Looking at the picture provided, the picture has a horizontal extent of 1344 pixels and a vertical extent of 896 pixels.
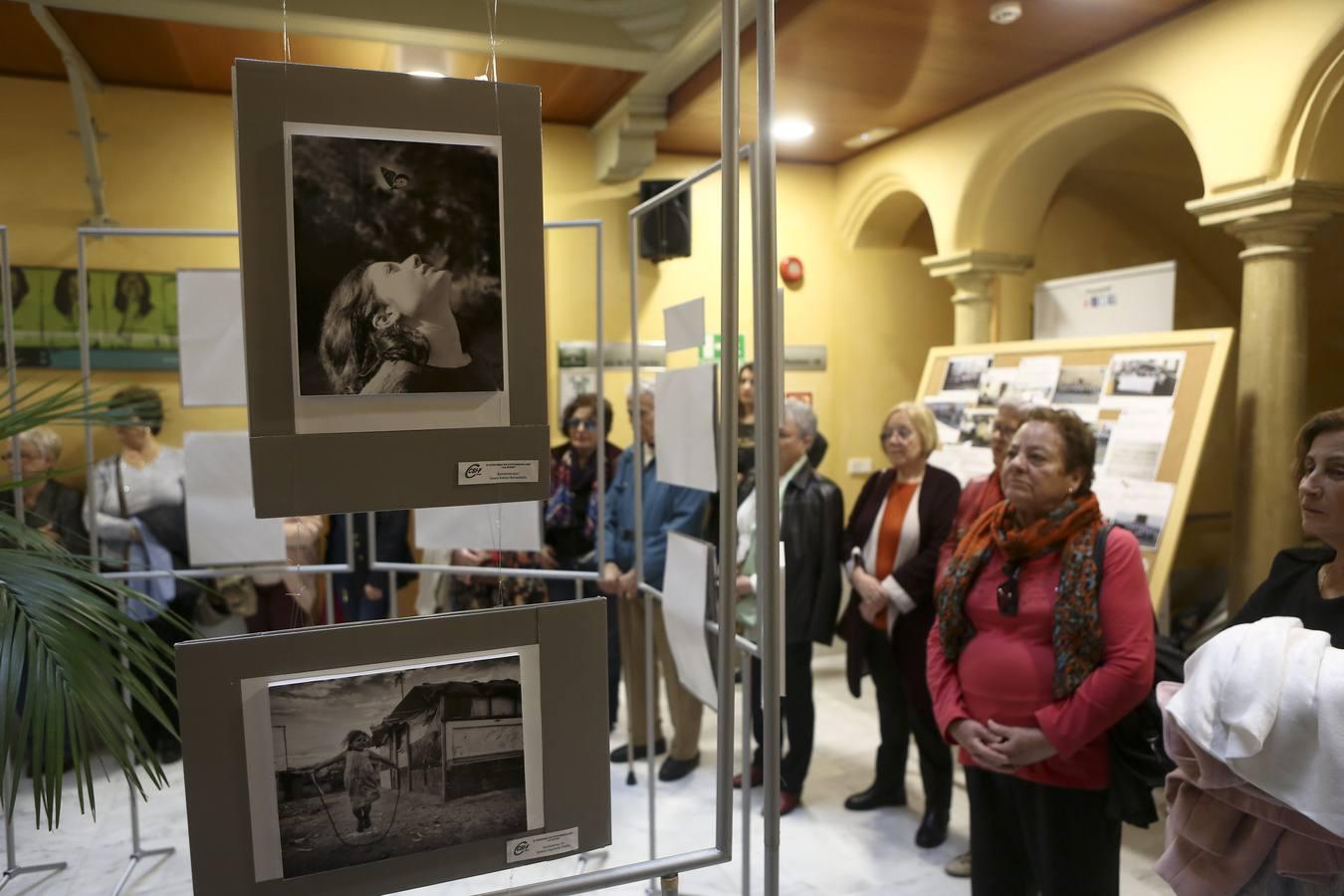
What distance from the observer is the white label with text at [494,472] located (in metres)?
0.73

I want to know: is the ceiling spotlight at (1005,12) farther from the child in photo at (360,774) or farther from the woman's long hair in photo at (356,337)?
the child in photo at (360,774)

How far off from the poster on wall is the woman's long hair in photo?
3.52 meters

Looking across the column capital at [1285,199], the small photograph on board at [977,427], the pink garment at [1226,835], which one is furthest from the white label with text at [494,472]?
the small photograph on board at [977,427]

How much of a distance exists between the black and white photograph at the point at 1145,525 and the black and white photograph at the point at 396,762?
7.95 ft

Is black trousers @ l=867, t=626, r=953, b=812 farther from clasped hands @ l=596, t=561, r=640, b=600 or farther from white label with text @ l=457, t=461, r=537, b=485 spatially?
white label with text @ l=457, t=461, r=537, b=485

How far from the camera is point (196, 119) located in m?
3.62

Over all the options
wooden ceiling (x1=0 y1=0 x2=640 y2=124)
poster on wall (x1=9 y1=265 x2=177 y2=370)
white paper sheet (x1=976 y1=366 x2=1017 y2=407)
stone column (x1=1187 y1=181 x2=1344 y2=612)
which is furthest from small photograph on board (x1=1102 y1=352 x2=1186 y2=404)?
poster on wall (x1=9 y1=265 x2=177 y2=370)

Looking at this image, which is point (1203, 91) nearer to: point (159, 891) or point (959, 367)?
point (959, 367)

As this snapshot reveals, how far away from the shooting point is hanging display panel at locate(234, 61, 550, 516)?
66cm

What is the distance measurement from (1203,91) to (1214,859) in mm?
2543

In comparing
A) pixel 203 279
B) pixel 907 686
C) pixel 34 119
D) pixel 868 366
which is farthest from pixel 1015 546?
pixel 34 119

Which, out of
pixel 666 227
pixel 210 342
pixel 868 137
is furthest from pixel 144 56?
pixel 868 137

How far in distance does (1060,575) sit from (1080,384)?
1653mm

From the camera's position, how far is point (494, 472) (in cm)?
74
